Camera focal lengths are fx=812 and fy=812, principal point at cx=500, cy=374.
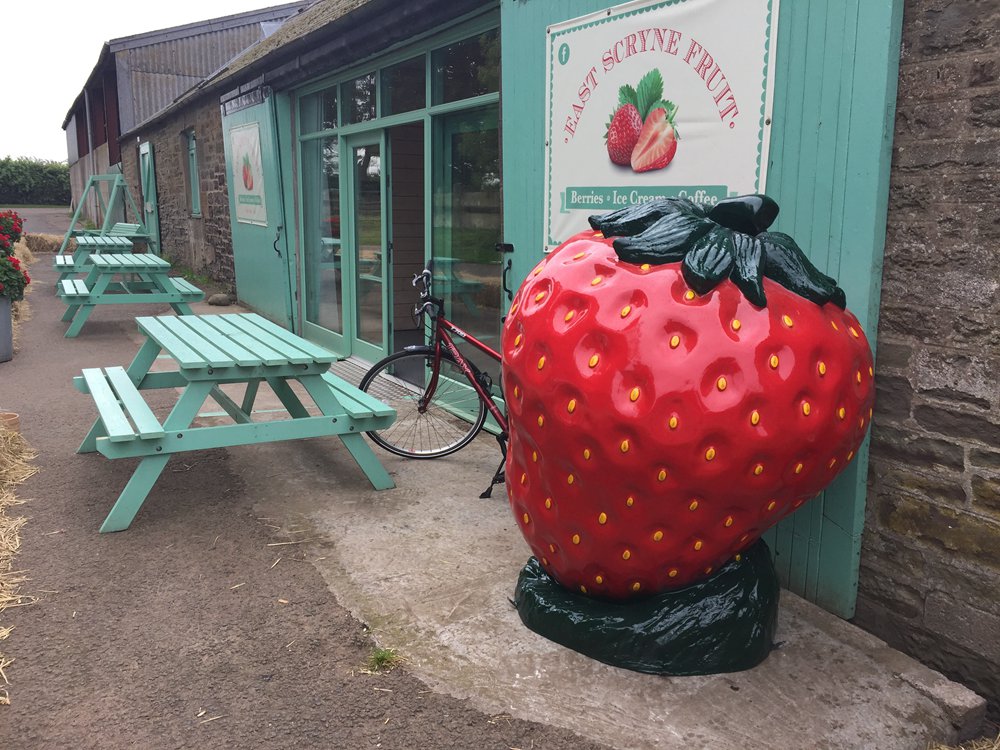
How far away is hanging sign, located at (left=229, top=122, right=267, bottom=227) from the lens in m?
8.54

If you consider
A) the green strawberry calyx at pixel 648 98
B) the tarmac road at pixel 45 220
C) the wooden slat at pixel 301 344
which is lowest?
the wooden slat at pixel 301 344

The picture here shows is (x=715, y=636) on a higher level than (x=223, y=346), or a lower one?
lower

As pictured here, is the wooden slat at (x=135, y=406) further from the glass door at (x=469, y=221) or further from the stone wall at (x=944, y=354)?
the stone wall at (x=944, y=354)

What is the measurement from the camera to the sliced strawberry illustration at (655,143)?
3.26 meters

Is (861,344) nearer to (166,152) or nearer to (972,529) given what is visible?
(972,529)

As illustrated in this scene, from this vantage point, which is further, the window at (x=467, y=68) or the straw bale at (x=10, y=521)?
the window at (x=467, y=68)

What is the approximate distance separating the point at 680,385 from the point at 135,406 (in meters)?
2.67

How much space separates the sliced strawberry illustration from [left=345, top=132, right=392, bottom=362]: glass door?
3211 millimetres

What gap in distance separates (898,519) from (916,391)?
42cm

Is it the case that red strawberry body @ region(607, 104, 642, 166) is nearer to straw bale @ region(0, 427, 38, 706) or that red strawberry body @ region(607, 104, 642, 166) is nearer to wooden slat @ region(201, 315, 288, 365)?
wooden slat @ region(201, 315, 288, 365)

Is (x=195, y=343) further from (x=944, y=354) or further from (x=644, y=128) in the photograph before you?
(x=944, y=354)

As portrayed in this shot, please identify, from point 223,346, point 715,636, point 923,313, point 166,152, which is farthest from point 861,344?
point 166,152

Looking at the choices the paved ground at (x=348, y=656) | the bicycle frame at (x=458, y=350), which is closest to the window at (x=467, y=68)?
the bicycle frame at (x=458, y=350)

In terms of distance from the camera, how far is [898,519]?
8.38 feet
